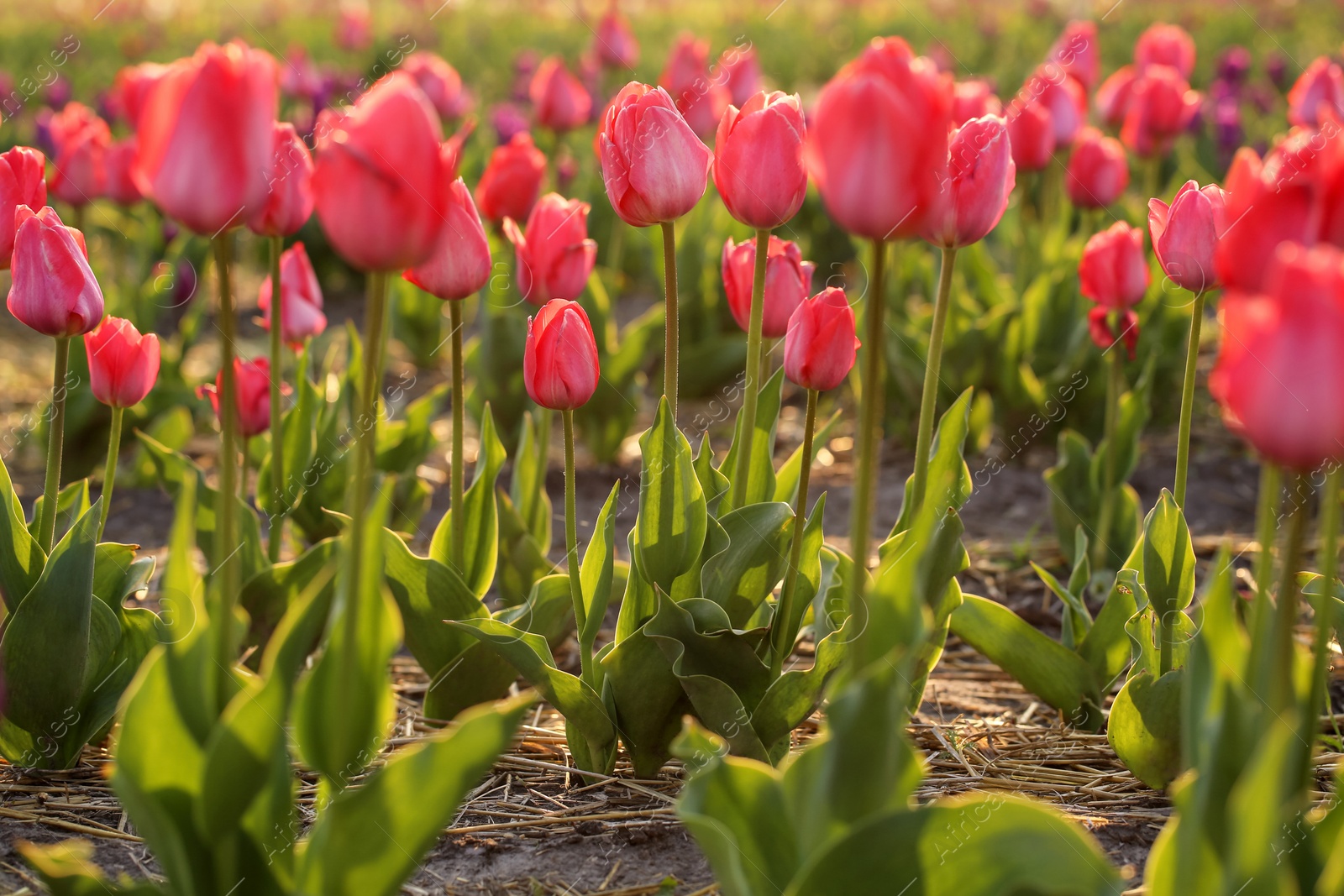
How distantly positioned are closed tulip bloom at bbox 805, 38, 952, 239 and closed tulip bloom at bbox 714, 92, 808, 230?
0.42m

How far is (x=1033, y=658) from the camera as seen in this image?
1.86 meters

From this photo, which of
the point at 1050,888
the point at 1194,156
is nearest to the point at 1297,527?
the point at 1050,888

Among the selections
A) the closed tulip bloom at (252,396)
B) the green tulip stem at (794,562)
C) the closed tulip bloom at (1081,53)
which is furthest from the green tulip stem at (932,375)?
the closed tulip bloom at (1081,53)

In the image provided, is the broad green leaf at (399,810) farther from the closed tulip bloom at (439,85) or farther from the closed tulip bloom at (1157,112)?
the closed tulip bloom at (439,85)

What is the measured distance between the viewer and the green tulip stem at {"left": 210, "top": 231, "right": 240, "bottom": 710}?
1.05 meters

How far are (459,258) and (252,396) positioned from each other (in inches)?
33.7

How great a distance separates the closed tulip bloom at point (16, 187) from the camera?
1.55 meters

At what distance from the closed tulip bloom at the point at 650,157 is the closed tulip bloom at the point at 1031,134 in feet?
5.43

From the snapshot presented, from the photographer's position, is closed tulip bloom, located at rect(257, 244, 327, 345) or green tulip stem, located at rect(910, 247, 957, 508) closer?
green tulip stem, located at rect(910, 247, 957, 508)

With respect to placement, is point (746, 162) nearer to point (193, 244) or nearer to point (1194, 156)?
point (193, 244)

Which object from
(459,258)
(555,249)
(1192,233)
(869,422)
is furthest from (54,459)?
(1192,233)

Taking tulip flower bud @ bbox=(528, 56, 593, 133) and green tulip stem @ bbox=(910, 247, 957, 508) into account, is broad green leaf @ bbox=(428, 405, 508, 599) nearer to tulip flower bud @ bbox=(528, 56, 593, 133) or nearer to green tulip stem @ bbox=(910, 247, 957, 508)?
green tulip stem @ bbox=(910, 247, 957, 508)

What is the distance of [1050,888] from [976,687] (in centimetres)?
113

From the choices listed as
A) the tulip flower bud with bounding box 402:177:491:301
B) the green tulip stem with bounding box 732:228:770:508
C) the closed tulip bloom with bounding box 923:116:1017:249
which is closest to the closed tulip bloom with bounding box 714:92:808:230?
the green tulip stem with bounding box 732:228:770:508
